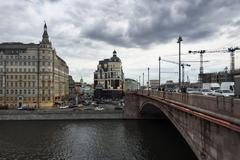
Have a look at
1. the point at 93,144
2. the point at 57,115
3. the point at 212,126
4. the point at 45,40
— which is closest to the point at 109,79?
the point at 45,40

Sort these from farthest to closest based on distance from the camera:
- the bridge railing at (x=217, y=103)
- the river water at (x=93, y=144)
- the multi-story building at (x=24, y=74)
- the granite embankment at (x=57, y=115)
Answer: the multi-story building at (x=24, y=74) < the granite embankment at (x=57, y=115) < the river water at (x=93, y=144) < the bridge railing at (x=217, y=103)

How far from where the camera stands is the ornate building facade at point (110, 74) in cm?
17600

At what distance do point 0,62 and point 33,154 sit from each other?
2734 inches

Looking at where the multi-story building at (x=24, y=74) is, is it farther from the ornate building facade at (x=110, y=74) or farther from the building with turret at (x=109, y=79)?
the ornate building facade at (x=110, y=74)

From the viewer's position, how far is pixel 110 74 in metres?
179

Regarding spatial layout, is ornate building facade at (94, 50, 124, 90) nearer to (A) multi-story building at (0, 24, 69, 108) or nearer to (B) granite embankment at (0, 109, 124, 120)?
(A) multi-story building at (0, 24, 69, 108)

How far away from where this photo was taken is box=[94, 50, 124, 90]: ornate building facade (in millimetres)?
176000

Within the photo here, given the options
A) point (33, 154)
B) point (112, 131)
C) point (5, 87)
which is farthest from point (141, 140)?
point (5, 87)

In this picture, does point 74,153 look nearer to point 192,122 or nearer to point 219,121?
point 192,122

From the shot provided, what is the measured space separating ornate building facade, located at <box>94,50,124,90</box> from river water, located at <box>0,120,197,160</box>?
11029 centimetres

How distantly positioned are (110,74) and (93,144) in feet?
434

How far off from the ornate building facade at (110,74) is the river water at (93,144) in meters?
110

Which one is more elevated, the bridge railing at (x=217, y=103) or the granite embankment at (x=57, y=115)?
the bridge railing at (x=217, y=103)

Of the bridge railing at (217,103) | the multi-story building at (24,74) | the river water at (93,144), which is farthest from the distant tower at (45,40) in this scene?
the bridge railing at (217,103)
